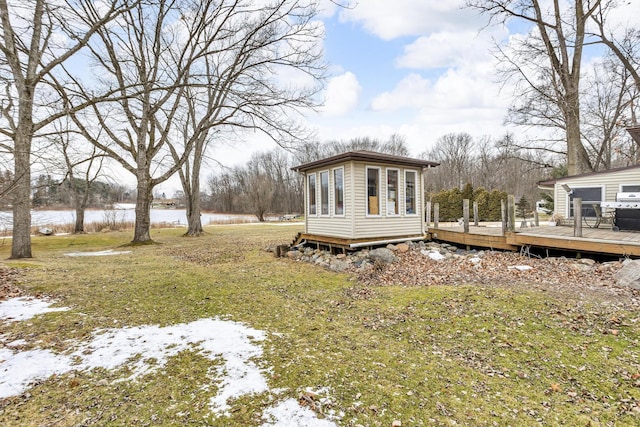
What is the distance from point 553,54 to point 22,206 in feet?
68.7

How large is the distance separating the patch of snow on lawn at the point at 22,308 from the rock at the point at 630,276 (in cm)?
925

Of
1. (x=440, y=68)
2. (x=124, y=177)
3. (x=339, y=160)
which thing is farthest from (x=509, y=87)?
(x=124, y=177)

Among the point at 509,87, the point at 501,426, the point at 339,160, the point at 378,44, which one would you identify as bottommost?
the point at 501,426

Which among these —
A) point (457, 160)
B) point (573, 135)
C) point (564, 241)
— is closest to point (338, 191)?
point (564, 241)

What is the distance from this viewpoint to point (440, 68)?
16062 millimetres

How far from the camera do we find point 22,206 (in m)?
8.95

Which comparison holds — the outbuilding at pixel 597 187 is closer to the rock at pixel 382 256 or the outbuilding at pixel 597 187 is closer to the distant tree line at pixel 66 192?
the rock at pixel 382 256

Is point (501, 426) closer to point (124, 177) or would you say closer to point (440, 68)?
point (440, 68)

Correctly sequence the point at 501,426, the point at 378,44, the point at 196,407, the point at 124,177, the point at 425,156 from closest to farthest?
1. the point at 501,426
2. the point at 196,407
3. the point at 378,44
4. the point at 124,177
5. the point at 425,156

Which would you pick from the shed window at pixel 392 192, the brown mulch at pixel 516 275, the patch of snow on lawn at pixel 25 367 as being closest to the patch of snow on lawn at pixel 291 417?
the patch of snow on lawn at pixel 25 367

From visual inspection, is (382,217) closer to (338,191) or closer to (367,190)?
(367,190)

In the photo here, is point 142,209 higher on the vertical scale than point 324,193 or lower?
lower

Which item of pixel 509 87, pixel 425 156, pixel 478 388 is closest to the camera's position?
pixel 478 388

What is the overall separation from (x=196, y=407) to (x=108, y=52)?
16.4 m
